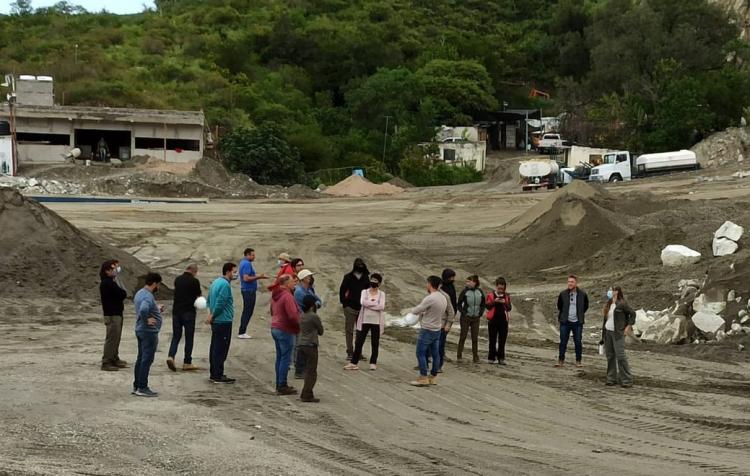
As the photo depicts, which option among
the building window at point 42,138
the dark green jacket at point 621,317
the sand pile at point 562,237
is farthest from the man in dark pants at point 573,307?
the building window at point 42,138

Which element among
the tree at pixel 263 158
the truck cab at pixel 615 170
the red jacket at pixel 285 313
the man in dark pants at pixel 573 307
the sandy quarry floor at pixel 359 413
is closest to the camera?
the sandy quarry floor at pixel 359 413

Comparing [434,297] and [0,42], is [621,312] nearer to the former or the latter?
[434,297]

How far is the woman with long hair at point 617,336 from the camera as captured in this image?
16297mm

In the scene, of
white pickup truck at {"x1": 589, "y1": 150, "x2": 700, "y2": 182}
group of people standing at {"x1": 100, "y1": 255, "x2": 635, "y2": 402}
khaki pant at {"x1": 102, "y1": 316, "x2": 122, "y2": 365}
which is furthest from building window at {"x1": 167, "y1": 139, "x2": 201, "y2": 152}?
khaki pant at {"x1": 102, "y1": 316, "x2": 122, "y2": 365}

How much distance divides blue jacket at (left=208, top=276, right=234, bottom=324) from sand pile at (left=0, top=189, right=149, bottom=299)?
10.8 metres

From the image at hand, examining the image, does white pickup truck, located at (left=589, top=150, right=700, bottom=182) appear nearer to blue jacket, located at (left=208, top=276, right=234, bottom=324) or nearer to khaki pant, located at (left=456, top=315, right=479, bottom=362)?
khaki pant, located at (left=456, top=315, right=479, bottom=362)

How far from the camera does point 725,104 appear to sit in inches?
2709

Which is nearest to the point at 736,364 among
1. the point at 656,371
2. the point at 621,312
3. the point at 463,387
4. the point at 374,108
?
the point at 656,371

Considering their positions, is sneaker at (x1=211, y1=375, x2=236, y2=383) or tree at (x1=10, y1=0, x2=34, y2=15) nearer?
sneaker at (x1=211, y1=375, x2=236, y2=383)

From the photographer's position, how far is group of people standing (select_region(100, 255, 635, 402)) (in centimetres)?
1391

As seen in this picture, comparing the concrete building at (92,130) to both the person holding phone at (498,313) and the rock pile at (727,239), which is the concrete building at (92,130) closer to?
the rock pile at (727,239)

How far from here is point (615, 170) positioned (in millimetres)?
60031

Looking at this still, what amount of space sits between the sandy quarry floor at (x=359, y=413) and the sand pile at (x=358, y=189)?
32.2m

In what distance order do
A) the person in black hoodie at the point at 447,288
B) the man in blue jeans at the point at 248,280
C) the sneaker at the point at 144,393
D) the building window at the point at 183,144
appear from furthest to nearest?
the building window at the point at 183,144 → the man in blue jeans at the point at 248,280 → the person in black hoodie at the point at 447,288 → the sneaker at the point at 144,393
